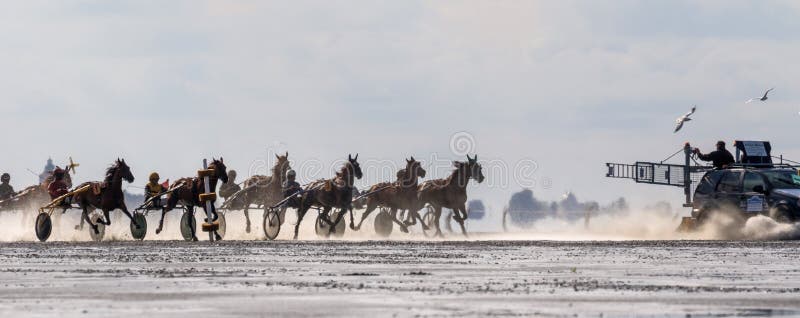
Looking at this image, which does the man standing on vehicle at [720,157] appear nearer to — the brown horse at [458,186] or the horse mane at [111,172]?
the brown horse at [458,186]

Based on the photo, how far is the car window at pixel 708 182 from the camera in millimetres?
42156

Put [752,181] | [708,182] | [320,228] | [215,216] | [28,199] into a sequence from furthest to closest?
[28,199] < [320,228] < [215,216] < [708,182] < [752,181]

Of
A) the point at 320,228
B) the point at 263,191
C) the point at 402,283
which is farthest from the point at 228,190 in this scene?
the point at 402,283

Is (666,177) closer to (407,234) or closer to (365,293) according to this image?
(407,234)

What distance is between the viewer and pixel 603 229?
53.2 metres

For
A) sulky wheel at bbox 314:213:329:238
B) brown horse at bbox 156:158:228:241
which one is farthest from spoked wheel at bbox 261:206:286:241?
sulky wheel at bbox 314:213:329:238

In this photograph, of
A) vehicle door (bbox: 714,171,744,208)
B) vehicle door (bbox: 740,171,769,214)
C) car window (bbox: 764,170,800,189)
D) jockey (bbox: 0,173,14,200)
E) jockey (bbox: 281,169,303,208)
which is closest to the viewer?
vehicle door (bbox: 740,171,769,214)

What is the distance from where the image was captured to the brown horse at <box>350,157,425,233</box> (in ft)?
171

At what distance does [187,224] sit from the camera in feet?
147

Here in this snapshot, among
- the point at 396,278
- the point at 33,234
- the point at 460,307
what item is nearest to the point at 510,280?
the point at 396,278

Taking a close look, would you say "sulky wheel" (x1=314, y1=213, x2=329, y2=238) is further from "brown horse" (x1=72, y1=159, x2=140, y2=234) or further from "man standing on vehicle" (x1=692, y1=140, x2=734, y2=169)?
"man standing on vehicle" (x1=692, y1=140, x2=734, y2=169)

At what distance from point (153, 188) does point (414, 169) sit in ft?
34.7

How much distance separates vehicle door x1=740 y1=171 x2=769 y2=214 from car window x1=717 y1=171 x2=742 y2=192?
0.17 metres

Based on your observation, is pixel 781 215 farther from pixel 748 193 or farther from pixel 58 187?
pixel 58 187
